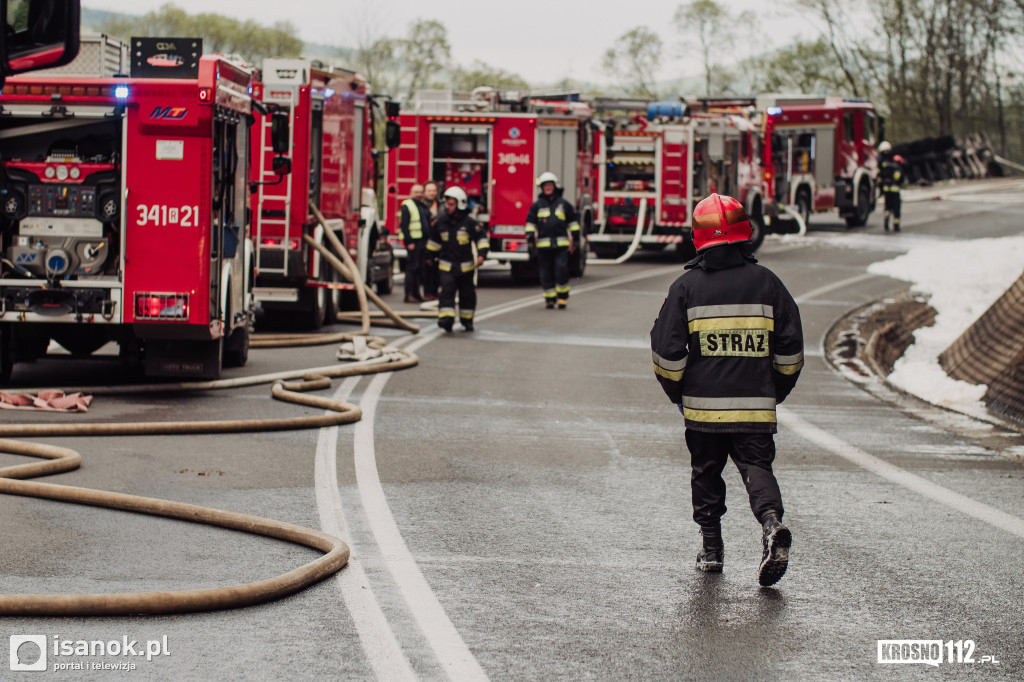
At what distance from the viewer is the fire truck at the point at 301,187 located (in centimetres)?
1595

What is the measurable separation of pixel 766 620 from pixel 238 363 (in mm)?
8809

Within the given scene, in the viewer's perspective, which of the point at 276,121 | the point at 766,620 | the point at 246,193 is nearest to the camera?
the point at 766,620

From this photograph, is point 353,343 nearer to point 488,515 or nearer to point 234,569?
point 488,515

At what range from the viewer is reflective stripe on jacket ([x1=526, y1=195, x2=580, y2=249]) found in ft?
64.8

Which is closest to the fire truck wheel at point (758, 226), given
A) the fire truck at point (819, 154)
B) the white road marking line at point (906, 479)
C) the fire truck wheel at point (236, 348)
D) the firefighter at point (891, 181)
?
the fire truck at point (819, 154)

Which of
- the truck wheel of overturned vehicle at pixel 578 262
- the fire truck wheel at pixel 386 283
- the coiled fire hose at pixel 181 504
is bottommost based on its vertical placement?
the coiled fire hose at pixel 181 504

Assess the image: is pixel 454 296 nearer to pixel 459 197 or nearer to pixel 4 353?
pixel 459 197

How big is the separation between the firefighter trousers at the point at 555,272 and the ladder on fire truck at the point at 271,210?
4617mm

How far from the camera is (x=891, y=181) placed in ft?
109

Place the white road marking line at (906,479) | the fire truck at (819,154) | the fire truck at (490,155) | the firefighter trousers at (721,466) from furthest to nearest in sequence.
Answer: the fire truck at (819,154)
the fire truck at (490,155)
the white road marking line at (906,479)
the firefighter trousers at (721,466)

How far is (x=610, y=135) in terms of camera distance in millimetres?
26109

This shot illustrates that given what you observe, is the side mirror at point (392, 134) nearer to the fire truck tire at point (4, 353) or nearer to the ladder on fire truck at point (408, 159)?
the ladder on fire truck at point (408, 159)

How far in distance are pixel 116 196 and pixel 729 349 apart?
267 inches

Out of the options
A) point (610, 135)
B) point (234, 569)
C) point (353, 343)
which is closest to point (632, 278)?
point (610, 135)
